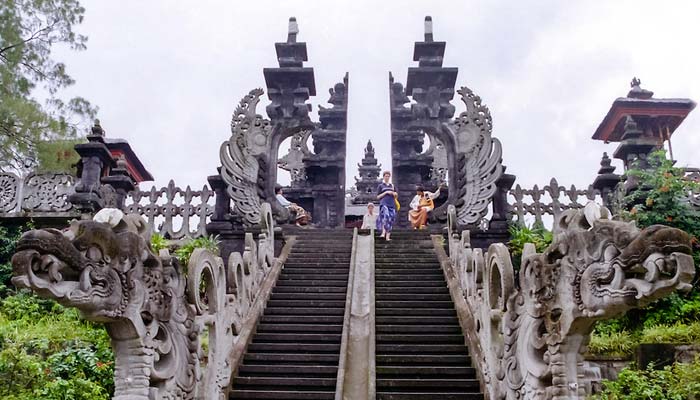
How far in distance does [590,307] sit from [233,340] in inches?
171

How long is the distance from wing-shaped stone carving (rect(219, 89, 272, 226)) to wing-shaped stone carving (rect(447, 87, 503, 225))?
14.4 ft

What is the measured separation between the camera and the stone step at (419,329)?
8456 mm

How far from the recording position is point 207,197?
1476 cm

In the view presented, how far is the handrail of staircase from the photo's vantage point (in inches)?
273

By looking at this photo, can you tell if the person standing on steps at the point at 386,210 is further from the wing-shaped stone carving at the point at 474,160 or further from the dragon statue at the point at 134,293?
the dragon statue at the point at 134,293

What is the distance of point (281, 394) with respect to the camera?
7145 mm

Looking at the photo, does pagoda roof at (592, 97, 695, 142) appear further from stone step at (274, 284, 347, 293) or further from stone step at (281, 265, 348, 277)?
stone step at (274, 284, 347, 293)

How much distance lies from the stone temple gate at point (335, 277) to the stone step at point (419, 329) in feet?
0.07

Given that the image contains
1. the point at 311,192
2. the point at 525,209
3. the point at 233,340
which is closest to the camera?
the point at 233,340

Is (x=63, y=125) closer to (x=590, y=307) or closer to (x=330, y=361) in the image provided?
(x=330, y=361)

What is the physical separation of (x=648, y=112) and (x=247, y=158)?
39.1 feet

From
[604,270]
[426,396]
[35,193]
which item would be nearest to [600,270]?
[604,270]

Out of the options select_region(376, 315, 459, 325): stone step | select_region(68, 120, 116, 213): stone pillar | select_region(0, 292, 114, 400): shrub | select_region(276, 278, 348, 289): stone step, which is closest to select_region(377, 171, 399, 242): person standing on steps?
select_region(276, 278, 348, 289): stone step

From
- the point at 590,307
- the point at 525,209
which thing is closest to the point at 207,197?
the point at 525,209
